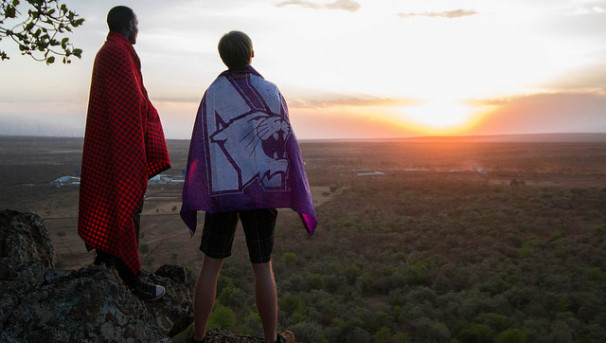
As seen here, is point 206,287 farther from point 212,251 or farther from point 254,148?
point 254,148

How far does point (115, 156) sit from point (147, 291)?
2.83 ft

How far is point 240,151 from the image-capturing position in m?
2.43

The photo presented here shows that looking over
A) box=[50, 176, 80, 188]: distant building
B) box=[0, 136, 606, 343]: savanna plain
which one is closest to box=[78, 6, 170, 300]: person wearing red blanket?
box=[0, 136, 606, 343]: savanna plain

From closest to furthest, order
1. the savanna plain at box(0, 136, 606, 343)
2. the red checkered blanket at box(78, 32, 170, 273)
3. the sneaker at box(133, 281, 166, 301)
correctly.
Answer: the red checkered blanket at box(78, 32, 170, 273), the sneaker at box(133, 281, 166, 301), the savanna plain at box(0, 136, 606, 343)

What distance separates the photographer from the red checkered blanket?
2.51 m

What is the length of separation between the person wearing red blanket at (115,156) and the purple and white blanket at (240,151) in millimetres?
337

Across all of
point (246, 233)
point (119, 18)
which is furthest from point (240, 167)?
Result: point (119, 18)

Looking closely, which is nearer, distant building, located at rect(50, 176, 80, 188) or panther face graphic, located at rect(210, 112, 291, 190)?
panther face graphic, located at rect(210, 112, 291, 190)

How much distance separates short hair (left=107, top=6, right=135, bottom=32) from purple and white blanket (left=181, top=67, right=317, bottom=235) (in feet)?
2.25

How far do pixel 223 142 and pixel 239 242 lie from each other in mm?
12266

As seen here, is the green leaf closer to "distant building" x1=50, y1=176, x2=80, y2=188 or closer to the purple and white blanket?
the purple and white blanket

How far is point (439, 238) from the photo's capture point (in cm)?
1401

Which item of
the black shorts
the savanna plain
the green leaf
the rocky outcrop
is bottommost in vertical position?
the savanna plain

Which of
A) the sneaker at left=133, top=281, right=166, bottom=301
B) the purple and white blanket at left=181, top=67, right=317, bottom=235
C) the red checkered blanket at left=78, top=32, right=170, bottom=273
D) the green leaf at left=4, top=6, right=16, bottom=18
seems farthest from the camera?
the green leaf at left=4, top=6, right=16, bottom=18
